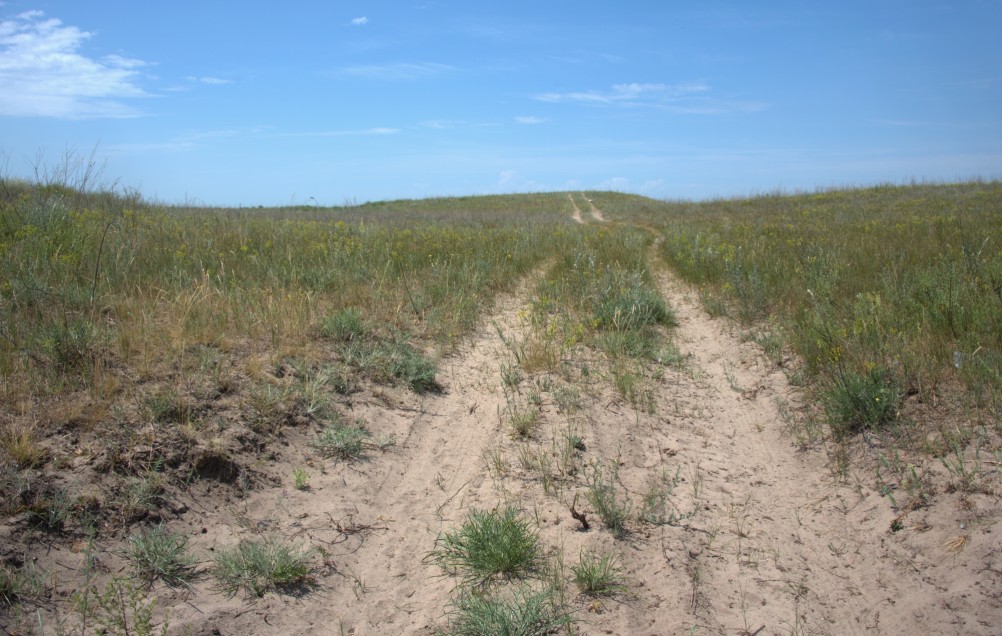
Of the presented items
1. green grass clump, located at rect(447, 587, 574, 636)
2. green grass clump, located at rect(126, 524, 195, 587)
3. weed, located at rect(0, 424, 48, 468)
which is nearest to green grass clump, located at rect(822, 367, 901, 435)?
green grass clump, located at rect(447, 587, 574, 636)

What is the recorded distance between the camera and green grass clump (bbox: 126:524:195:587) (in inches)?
111

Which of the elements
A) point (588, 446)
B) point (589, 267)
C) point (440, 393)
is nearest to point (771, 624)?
point (588, 446)

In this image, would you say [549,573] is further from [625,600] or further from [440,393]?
[440,393]

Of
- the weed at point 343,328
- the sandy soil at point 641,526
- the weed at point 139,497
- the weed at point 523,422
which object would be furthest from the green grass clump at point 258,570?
the weed at point 343,328

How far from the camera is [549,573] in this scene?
2982 mm

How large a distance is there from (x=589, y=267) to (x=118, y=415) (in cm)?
650

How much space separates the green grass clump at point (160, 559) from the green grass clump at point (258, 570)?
0.13 meters

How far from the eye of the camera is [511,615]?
265cm

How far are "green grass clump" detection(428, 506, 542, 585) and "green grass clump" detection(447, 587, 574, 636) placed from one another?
0.17m

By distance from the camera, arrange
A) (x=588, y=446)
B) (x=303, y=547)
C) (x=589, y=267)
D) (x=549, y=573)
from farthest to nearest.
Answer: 1. (x=589, y=267)
2. (x=588, y=446)
3. (x=303, y=547)
4. (x=549, y=573)

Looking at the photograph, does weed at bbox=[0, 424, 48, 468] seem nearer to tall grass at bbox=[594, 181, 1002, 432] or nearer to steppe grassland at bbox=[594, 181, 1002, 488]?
steppe grassland at bbox=[594, 181, 1002, 488]

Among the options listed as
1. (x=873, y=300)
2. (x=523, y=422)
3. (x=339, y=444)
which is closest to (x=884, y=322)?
(x=873, y=300)

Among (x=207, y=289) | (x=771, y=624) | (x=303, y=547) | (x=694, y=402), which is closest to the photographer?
(x=771, y=624)

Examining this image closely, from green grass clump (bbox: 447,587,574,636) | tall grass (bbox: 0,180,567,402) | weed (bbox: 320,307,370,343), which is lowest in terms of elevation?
green grass clump (bbox: 447,587,574,636)
